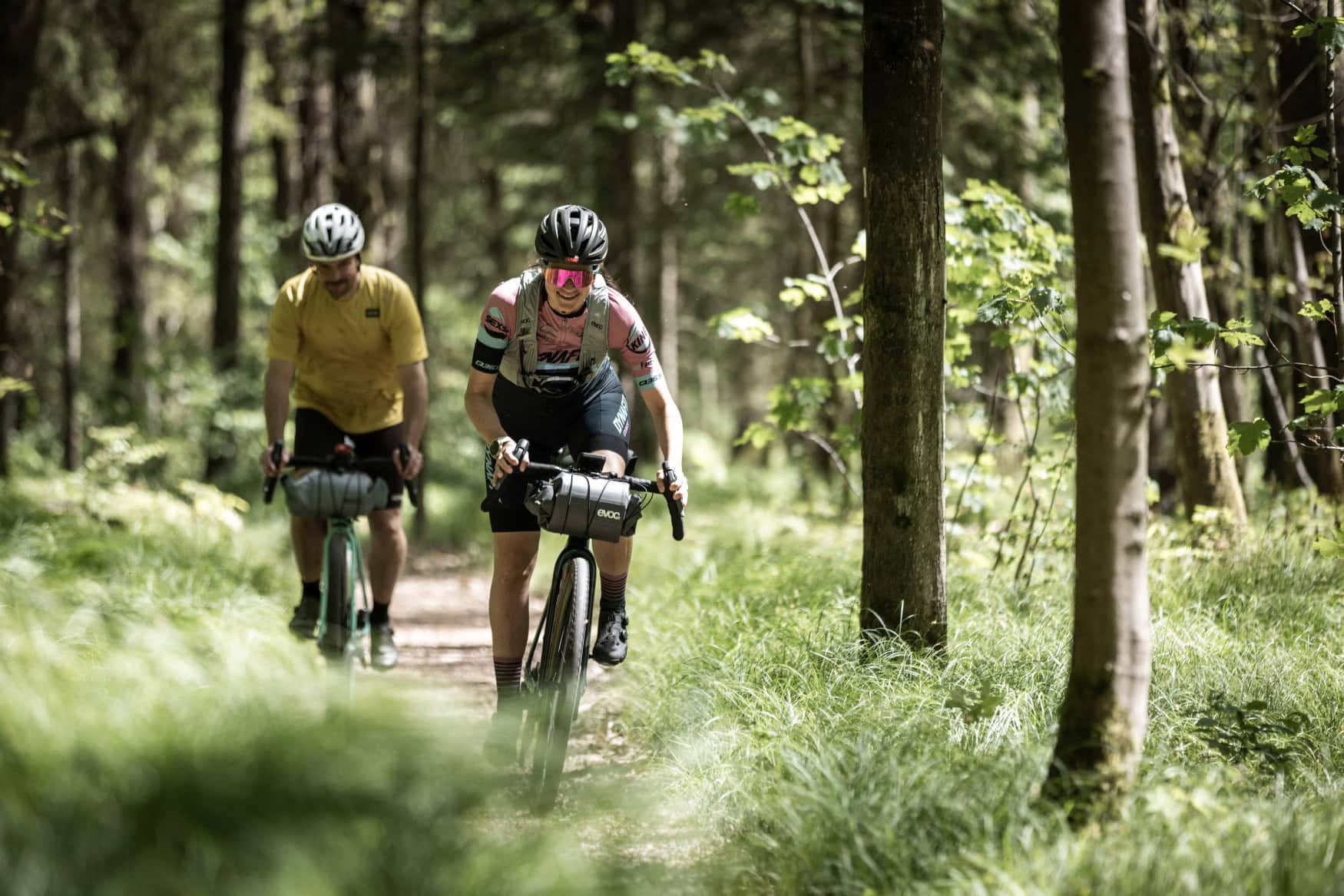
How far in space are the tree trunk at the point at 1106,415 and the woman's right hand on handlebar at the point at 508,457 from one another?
1.98 meters

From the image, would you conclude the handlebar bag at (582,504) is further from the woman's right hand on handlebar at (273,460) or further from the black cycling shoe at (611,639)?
the woman's right hand on handlebar at (273,460)

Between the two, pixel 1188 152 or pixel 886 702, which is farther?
pixel 1188 152

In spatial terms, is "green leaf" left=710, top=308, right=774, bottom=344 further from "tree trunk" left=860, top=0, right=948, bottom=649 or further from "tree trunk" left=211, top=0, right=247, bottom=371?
"tree trunk" left=211, top=0, right=247, bottom=371

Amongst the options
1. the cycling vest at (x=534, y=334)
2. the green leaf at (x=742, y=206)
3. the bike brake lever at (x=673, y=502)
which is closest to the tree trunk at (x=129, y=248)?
the green leaf at (x=742, y=206)

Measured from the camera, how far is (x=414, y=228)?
12406 mm

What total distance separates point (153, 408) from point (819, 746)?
1450 cm

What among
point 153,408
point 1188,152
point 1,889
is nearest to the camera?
point 1,889

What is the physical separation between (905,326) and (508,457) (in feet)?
5.57

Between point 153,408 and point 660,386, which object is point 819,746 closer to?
point 660,386

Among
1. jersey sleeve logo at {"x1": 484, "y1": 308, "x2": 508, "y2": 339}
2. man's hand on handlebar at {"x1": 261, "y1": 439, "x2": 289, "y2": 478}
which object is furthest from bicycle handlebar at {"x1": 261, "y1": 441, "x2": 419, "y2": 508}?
jersey sleeve logo at {"x1": 484, "y1": 308, "x2": 508, "y2": 339}

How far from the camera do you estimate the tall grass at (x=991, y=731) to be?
2682 millimetres

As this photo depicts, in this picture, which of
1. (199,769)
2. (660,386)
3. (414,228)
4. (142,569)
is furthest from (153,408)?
(199,769)

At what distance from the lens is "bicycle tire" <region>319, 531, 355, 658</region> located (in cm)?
519

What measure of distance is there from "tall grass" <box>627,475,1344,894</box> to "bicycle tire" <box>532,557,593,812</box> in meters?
0.45
